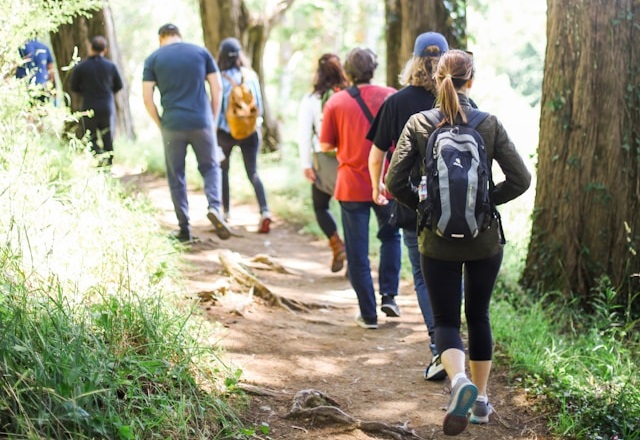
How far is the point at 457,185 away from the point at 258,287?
3.35m

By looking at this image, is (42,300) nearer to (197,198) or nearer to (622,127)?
(622,127)

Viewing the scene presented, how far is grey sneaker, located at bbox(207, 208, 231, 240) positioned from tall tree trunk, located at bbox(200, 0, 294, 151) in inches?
281

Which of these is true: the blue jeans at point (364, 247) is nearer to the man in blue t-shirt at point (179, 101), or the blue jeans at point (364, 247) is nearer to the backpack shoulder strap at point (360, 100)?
the backpack shoulder strap at point (360, 100)

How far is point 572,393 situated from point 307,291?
3.66 meters

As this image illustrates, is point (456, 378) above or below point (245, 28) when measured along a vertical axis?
below

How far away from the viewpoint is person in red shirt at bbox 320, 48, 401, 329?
21.4 feet

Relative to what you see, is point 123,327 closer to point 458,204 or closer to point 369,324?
point 458,204

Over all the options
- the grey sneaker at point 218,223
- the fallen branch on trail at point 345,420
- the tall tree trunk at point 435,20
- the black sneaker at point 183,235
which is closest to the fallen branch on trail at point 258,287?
the black sneaker at point 183,235

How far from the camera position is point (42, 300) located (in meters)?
4.23

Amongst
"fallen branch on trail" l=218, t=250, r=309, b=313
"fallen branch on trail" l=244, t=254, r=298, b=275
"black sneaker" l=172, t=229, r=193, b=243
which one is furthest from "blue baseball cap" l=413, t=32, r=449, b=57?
"black sneaker" l=172, t=229, r=193, b=243

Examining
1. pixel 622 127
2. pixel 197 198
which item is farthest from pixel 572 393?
pixel 197 198

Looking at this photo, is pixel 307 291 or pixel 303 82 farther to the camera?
pixel 303 82

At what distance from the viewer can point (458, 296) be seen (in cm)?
448

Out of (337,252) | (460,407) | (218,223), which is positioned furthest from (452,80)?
(218,223)
